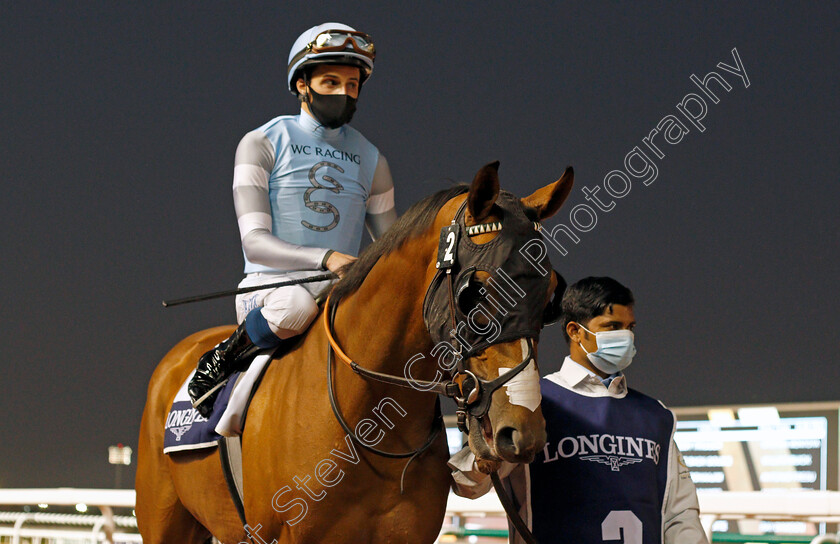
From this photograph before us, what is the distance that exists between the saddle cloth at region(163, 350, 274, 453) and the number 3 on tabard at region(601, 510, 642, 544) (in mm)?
1040

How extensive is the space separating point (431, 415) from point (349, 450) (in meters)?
0.23

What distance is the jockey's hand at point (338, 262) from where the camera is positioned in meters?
2.27

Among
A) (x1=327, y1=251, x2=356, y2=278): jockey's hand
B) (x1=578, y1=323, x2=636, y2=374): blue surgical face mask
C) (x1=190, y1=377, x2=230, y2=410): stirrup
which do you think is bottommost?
(x1=190, y1=377, x2=230, y2=410): stirrup

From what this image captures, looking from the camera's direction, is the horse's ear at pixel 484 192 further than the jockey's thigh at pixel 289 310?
No

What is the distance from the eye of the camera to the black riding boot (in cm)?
247

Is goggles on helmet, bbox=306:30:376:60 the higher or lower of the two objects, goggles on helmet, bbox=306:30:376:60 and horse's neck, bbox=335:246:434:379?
the higher

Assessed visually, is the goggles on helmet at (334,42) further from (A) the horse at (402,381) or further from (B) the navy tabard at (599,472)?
(B) the navy tabard at (599,472)

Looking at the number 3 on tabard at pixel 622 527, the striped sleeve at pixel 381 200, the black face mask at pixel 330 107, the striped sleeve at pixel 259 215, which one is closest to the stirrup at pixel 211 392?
the striped sleeve at pixel 259 215

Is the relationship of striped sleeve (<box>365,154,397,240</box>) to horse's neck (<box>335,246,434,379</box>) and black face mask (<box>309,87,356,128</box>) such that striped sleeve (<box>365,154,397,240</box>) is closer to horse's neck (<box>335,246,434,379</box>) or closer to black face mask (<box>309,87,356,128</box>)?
black face mask (<box>309,87,356,128</box>)

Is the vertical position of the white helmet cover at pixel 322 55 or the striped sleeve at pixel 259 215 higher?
the white helmet cover at pixel 322 55

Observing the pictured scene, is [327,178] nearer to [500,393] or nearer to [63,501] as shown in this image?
[500,393]

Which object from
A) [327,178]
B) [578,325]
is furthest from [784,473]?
[327,178]

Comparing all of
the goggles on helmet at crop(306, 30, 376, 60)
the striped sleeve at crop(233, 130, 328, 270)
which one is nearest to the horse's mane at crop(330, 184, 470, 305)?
the striped sleeve at crop(233, 130, 328, 270)

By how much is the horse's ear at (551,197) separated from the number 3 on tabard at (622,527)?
74 cm
